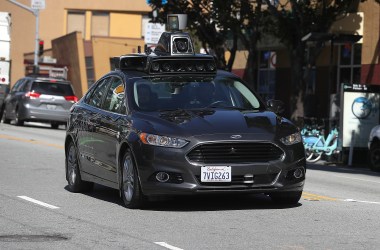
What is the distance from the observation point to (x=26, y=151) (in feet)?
71.6

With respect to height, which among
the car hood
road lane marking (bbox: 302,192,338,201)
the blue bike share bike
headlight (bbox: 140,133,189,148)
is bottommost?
Answer: the blue bike share bike

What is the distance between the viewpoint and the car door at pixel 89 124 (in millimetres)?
12781

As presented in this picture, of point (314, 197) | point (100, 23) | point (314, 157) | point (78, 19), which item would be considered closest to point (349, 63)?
point (314, 157)

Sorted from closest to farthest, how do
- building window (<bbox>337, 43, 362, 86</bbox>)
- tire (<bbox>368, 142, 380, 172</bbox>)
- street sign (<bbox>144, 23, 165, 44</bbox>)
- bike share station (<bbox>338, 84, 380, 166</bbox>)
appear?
1. tire (<bbox>368, 142, 380, 172</bbox>)
2. bike share station (<bbox>338, 84, 380, 166</bbox>)
3. building window (<bbox>337, 43, 362, 86</bbox>)
4. street sign (<bbox>144, 23, 165, 44</bbox>)

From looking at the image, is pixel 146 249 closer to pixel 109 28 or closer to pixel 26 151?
pixel 26 151

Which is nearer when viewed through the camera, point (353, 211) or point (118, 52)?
point (353, 211)

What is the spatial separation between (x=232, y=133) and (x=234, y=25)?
2121 cm

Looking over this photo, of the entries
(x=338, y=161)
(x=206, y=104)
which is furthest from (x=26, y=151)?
(x=206, y=104)

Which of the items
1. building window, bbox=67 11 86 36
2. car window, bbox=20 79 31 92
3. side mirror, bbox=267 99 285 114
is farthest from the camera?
building window, bbox=67 11 86 36

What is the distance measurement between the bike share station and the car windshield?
12579 mm

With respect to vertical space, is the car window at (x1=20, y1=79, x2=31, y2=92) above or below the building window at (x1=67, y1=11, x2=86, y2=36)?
below

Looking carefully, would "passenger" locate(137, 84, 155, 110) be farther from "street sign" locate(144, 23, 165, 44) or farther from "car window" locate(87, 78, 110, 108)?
"street sign" locate(144, 23, 165, 44)

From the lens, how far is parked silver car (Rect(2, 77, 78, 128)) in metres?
34.7

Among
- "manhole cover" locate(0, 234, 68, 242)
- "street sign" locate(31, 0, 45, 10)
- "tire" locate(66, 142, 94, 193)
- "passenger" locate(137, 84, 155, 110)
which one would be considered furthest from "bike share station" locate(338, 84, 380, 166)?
"street sign" locate(31, 0, 45, 10)
